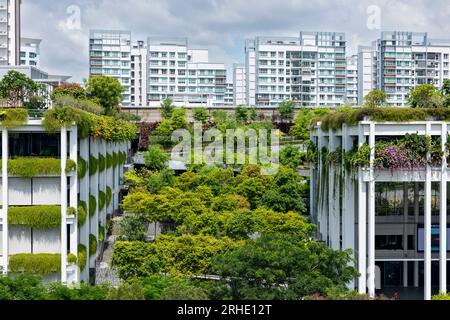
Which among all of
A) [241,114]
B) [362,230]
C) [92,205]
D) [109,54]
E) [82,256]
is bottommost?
[82,256]

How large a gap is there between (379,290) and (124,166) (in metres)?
18.2

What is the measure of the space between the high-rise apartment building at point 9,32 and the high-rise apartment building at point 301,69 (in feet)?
74.5

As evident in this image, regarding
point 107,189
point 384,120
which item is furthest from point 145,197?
point 384,120

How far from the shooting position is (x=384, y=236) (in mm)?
22766

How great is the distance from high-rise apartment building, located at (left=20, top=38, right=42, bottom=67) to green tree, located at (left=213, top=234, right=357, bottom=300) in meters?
64.1

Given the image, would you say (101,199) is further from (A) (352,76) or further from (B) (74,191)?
(A) (352,76)

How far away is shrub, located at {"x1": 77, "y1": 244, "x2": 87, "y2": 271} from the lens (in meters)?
18.9

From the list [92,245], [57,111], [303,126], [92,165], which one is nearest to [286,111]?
[303,126]

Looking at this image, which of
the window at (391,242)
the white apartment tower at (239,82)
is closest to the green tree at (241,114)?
the window at (391,242)

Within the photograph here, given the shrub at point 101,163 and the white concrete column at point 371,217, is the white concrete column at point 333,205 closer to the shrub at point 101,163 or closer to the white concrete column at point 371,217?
the white concrete column at point 371,217

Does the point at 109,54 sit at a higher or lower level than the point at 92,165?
higher

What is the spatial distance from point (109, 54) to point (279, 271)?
52769mm

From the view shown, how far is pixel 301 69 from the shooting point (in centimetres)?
6544
